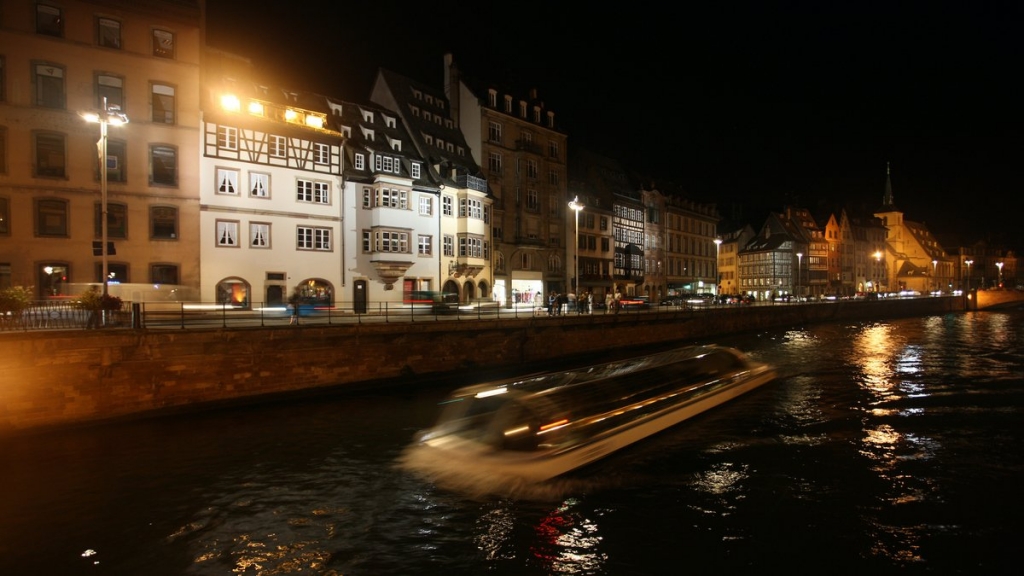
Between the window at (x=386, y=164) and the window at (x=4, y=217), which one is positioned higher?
the window at (x=386, y=164)

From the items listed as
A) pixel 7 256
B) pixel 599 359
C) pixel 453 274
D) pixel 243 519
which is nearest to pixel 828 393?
pixel 599 359

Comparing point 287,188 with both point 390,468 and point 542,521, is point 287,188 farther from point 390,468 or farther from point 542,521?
point 542,521

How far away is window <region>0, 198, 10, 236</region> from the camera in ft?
92.9

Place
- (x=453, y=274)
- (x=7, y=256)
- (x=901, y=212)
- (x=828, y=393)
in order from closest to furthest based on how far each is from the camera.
A: (x=828, y=393)
(x=7, y=256)
(x=453, y=274)
(x=901, y=212)

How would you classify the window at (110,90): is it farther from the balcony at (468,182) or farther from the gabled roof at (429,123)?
the balcony at (468,182)

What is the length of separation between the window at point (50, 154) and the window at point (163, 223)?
4.19 m

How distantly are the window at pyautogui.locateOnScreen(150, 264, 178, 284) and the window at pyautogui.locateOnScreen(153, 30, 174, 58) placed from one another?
10.9 meters

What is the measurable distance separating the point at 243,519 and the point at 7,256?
25.5 m

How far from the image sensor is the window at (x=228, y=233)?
34688mm

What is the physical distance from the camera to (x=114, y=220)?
30938 millimetres

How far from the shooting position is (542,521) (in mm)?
11375

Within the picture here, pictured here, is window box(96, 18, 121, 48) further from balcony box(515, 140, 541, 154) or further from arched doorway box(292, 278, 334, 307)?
balcony box(515, 140, 541, 154)

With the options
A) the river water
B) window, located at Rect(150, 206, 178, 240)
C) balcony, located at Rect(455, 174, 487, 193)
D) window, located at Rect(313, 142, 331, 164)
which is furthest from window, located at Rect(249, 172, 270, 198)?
the river water

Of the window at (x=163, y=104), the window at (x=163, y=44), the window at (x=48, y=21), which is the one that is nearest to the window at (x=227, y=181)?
the window at (x=163, y=104)
